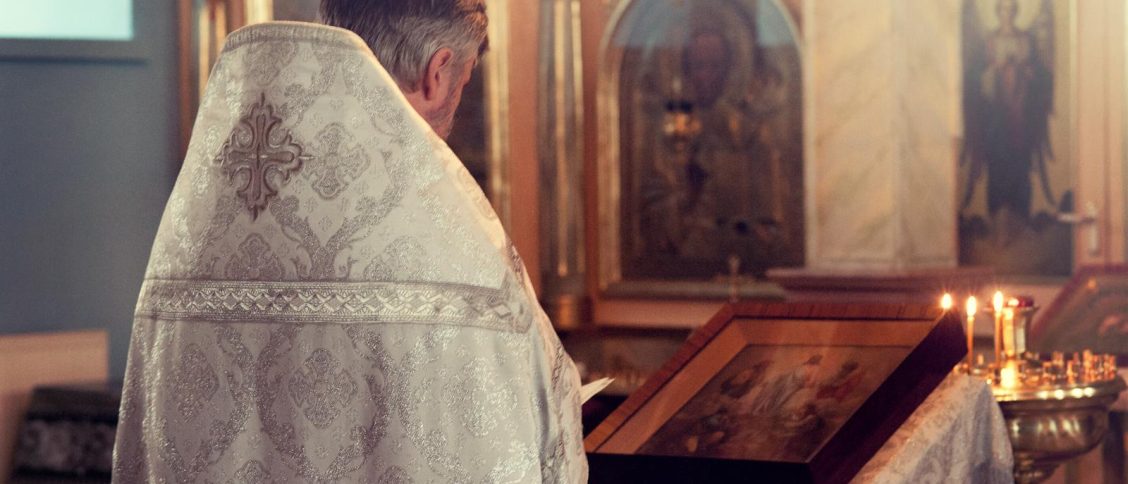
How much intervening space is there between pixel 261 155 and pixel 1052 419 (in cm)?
170

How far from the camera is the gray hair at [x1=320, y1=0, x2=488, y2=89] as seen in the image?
5.77 feet

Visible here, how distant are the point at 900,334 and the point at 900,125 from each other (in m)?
4.68

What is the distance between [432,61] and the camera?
1.76 metres

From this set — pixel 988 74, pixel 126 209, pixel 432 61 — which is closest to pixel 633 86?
pixel 988 74

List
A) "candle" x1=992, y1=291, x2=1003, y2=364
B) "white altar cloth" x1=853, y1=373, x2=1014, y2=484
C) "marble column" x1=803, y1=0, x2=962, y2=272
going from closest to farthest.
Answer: "white altar cloth" x1=853, y1=373, x2=1014, y2=484
"candle" x1=992, y1=291, x2=1003, y2=364
"marble column" x1=803, y1=0, x2=962, y2=272

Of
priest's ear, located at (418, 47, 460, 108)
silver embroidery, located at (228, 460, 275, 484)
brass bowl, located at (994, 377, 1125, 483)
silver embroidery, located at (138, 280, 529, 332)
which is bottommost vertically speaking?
brass bowl, located at (994, 377, 1125, 483)

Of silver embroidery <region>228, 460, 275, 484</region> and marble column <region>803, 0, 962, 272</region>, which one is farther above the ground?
marble column <region>803, 0, 962, 272</region>

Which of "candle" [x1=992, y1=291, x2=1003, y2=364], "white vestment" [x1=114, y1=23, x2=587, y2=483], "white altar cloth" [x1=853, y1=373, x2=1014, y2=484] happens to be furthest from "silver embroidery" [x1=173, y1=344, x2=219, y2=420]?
"candle" [x1=992, y1=291, x2=1003, y2=364]

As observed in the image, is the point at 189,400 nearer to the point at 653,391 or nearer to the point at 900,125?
the point at 653,391

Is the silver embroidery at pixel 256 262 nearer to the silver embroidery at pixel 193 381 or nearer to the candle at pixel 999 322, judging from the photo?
the silver embroidery at pixel 193 381

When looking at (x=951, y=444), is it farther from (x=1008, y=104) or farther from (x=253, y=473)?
(x=1008, y=104)

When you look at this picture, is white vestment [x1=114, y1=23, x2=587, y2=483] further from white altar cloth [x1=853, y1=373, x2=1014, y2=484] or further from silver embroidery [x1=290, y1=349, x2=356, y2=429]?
white altar cloth [x1=853, y1=373, x2=1014, y2=484]

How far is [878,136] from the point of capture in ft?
22.7

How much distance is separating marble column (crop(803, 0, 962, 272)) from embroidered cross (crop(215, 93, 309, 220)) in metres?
5.49
